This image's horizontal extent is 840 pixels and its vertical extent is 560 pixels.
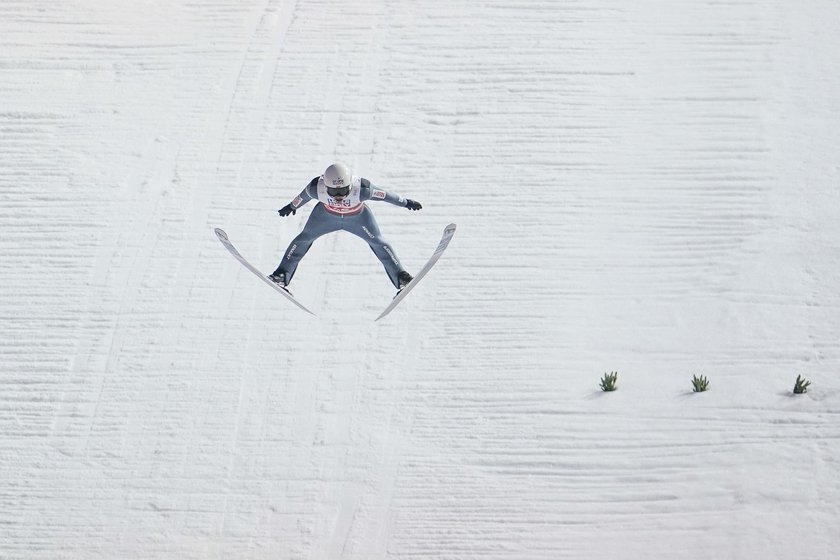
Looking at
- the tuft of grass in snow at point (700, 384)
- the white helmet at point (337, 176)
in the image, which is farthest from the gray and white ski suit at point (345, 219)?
the tuft of grass in snow at point (700, 384)

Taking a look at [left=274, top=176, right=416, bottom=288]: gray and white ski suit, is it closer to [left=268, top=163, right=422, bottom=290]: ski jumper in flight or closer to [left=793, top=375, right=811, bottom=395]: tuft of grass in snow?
[left=268, top=163, right=422, bottom=290]: ski jumper in flight

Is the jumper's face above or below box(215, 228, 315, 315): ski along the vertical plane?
above

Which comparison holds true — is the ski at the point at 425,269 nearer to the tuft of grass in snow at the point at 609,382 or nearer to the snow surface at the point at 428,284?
the snow surface at the point at 428,284

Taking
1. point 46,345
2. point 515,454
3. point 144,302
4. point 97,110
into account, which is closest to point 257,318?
point 144,302

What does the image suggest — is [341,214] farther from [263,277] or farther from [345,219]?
[263,277]

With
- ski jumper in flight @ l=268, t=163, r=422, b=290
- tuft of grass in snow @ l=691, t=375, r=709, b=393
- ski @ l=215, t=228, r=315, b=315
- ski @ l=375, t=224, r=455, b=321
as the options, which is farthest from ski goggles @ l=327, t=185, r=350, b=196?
tuft of grass in snow @ l=691, t=375, r=709, b=393

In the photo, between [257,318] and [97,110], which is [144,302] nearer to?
[257,318]
